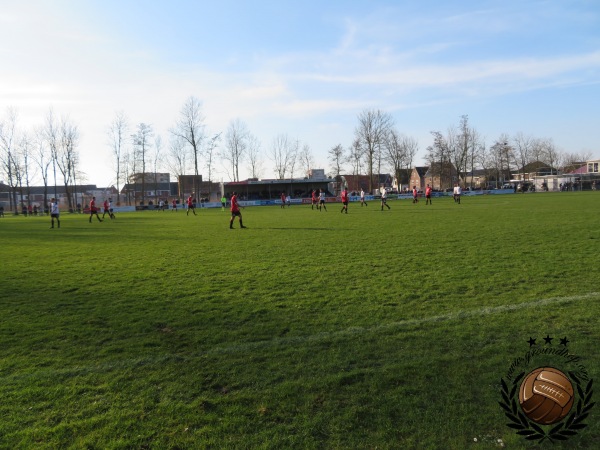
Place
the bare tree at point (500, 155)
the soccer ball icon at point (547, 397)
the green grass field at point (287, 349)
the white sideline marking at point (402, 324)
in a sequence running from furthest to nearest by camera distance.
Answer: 1. the bare tree at point (500, 155)
2. the white sideline marking at point (402, 324)
3. the green grass field at point (287, 349)
4. the soccer ball icon at point (547, 397)

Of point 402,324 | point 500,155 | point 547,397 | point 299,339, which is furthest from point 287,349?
point 500,155

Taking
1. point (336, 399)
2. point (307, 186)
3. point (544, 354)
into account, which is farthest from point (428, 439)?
Answer: point (307, 186)

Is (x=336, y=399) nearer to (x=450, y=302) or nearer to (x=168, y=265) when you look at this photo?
(x=450, y=302)

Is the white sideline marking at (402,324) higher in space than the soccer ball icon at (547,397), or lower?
lower

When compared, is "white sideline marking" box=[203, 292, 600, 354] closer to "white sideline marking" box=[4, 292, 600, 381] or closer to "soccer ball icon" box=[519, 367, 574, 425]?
"white sideline marking" box=[4, 292, 600, 381]

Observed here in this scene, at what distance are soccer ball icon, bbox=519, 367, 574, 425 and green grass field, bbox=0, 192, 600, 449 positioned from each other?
28 centimetres

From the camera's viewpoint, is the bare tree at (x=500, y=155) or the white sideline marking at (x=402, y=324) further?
the bare tree at (x=500, y=155)

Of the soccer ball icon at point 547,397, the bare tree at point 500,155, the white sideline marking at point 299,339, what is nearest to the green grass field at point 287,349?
the white sideline marking at point 299,339

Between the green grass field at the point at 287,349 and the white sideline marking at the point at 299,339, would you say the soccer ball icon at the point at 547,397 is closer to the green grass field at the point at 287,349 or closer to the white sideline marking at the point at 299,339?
the green grass field at the point at 287,349

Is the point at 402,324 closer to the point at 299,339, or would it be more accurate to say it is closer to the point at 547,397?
the point at 299,339

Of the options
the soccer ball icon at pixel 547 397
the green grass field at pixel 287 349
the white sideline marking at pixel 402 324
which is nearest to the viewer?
the soccer ball icon at pixel 547 397

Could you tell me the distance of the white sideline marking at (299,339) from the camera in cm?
450

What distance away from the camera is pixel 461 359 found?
14.5ft

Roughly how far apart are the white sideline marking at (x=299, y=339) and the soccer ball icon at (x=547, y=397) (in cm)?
254
